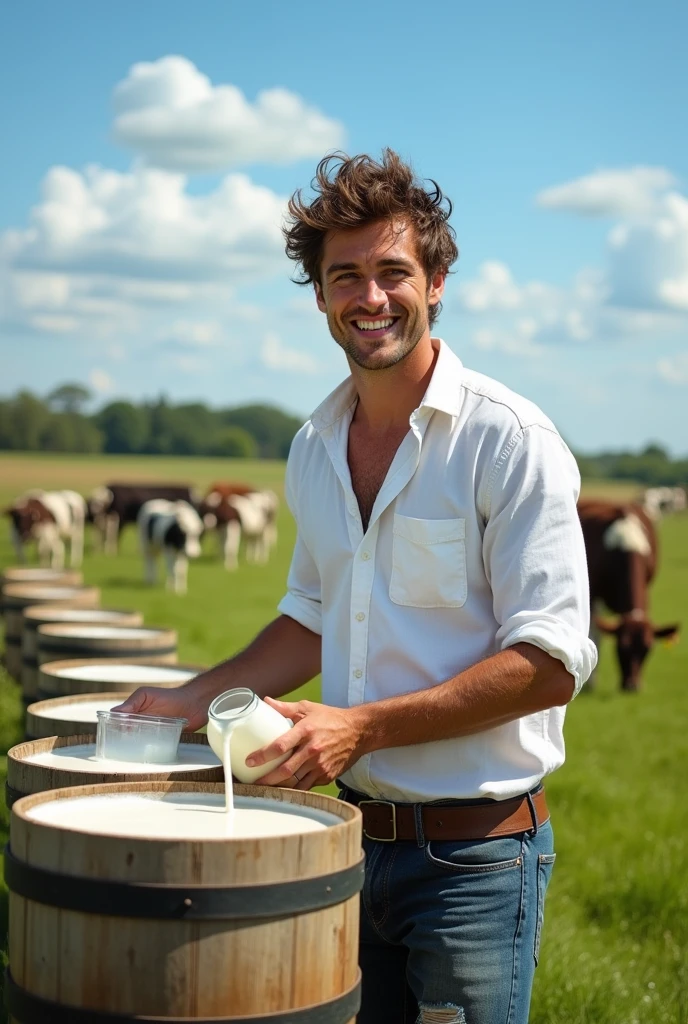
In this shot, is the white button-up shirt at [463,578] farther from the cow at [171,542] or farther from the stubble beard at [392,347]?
the cow at [171,542]

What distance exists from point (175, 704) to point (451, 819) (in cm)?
81

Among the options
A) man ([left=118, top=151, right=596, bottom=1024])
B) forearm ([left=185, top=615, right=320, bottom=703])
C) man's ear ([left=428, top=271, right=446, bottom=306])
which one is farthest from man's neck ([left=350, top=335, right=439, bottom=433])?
forearm ([left=185, top=615, right=320, bottom=703])

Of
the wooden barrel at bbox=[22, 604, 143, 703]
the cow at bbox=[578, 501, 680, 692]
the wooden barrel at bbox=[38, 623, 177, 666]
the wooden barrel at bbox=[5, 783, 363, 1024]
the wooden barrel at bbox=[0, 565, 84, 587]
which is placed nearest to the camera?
the wooden barrel at bbox=[5, 783, 363, 1024]

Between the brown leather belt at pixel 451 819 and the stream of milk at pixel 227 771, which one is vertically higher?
the stream of milk at pixel 227 771

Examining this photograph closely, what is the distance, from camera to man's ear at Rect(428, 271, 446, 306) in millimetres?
3375

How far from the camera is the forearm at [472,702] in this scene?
2.85 meters

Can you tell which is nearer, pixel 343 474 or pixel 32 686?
pixel 343 474

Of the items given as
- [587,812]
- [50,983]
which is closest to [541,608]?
[50,983]

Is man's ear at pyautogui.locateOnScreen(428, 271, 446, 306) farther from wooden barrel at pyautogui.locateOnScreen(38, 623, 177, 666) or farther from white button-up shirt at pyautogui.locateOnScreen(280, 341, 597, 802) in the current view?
wooden barrel at pyautogui.locateOnScreen(38, 623, 177, 666)

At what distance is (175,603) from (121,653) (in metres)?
18.3

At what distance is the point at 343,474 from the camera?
332cm

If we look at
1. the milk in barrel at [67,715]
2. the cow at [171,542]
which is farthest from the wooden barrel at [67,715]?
the cow at [171,542]

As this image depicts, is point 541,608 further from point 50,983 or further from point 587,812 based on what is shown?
point 587,812

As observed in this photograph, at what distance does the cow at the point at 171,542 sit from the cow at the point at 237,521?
4.09 meters
